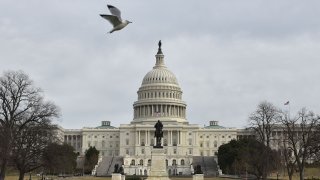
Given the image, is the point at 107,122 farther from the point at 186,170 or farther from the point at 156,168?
the point at 156,168

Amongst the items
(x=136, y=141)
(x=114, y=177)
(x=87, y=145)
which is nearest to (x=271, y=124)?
(x=114, y=177)

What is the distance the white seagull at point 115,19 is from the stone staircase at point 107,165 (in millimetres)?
98943

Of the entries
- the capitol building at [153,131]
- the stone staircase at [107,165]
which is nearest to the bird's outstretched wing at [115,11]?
the stone staircase at [107,165]

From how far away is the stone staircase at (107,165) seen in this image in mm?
118225

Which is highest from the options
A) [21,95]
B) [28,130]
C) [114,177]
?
[21,95]

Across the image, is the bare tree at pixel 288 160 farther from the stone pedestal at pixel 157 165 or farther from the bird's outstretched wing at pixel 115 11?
the bird's outstretched wing at pixel 115 11

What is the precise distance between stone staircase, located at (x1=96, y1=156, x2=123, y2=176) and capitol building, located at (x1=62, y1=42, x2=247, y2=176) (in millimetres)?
A: 14836

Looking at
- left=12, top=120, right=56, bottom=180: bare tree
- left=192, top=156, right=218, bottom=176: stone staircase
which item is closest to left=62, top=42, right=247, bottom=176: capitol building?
left=192, top=156, right=218, bottom=176: stone staircase

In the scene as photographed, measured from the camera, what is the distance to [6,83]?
1966 inches

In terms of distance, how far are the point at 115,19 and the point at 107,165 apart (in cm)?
11969

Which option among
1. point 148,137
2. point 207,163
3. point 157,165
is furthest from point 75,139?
point 157,165

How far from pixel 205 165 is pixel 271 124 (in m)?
64.1

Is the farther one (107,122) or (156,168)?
(107,122)

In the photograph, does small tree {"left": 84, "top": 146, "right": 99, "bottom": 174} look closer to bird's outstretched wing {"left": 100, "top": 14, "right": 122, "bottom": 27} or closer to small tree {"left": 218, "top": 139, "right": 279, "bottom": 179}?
small tree {"left": 218, "top": 139, "right": 279, "bottom": 179}
